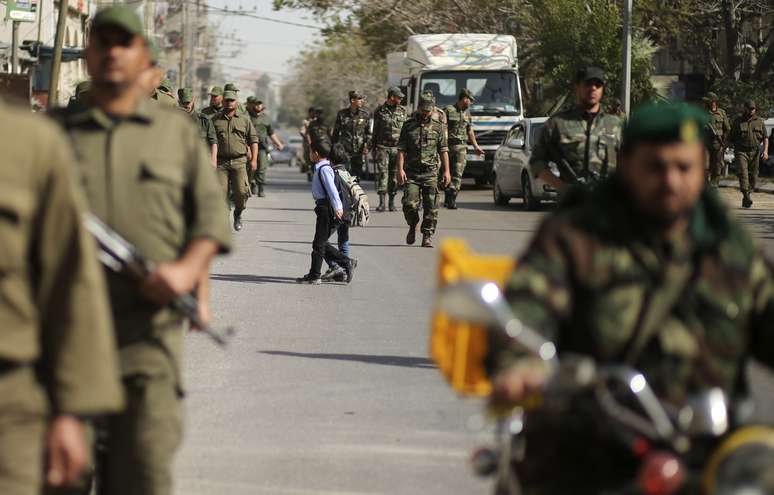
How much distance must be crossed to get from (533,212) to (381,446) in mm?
18314

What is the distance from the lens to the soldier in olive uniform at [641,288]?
11.5ft

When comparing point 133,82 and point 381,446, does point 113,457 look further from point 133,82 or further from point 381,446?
point 381,446

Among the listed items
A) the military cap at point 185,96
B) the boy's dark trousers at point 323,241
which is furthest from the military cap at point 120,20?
the military cap at point 185,96

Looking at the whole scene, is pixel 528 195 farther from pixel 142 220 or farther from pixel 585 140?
pixel 142 220

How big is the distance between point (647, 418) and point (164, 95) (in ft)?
39.9

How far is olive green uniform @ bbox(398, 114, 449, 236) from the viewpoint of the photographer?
1814 cm

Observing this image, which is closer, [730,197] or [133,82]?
[133,82]

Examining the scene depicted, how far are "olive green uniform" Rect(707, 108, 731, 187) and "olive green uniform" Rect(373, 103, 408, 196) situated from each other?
5.20 meters

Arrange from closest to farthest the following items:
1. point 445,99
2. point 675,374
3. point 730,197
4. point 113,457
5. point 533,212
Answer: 1. point 675,374
2. point 113,457
3. point 533,212
4. point 730,197
5. point 445,99

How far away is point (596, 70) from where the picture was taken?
30.8ft

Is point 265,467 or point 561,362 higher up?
point 561,362

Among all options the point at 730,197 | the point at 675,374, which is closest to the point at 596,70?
the point at 675,374

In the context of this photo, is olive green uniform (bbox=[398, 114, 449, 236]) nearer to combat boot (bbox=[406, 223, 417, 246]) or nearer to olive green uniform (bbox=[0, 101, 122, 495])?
combat boot (bbox=[406, 223, 417, 246])

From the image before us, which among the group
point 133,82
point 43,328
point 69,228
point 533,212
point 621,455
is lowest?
point 533,212
